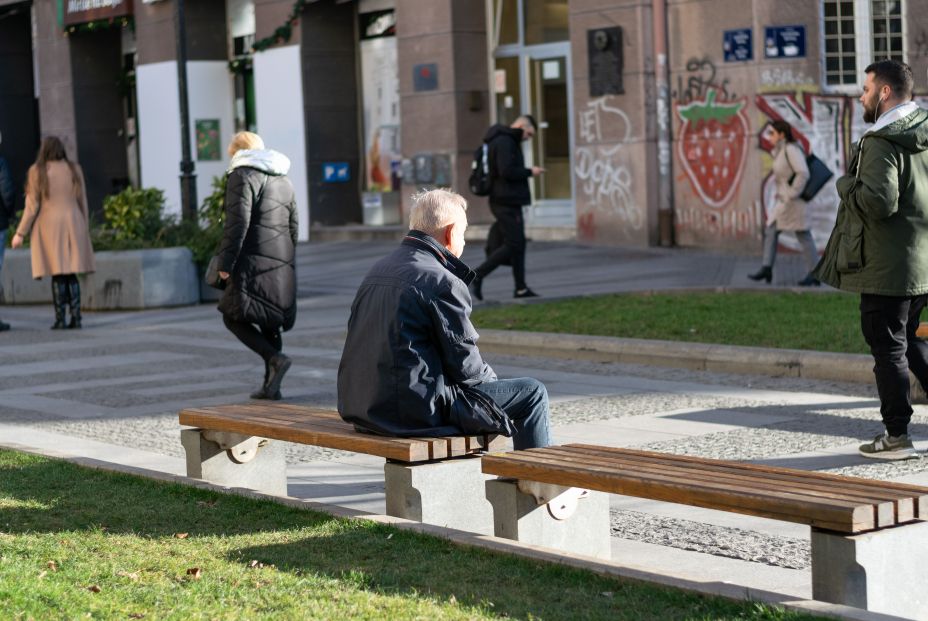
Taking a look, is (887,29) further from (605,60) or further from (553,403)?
(553,403)

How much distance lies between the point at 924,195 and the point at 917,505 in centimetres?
327

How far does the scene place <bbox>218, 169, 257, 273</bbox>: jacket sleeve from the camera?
1016 centimetres

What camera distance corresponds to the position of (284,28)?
86.7 ft

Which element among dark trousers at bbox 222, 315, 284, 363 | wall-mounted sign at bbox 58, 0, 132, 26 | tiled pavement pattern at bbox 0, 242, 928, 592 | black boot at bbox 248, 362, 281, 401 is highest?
wall-mounted sign at bbox 58, 0, 132, 26

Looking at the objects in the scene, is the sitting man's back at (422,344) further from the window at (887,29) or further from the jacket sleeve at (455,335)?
the window at (887,29)

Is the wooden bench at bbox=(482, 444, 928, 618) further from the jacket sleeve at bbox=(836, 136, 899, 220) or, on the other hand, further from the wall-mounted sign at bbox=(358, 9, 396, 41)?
the wall-mounted sign at bbox=(358, 9, 396, 41)

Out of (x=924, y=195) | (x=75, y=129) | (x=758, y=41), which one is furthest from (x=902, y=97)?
(x=75, y=129)

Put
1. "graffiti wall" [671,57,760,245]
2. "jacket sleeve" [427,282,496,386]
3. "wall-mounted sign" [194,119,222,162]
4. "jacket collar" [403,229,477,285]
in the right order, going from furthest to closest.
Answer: "wall-mounted sign" [194,119,222,162] → "graffiti wall" [671,57,760,245] → "jacket collar" [403,229,477,285] → "jacket sleeve" [427,282,496,386]

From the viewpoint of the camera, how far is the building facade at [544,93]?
19.4 meters

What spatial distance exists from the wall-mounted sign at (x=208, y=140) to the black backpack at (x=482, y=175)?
1452 centimetres

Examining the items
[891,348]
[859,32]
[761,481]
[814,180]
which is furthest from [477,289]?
[761,481]

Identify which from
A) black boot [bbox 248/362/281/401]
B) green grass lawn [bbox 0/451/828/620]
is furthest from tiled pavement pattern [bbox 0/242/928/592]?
green grass lawn [bbox 0/451/828/620]

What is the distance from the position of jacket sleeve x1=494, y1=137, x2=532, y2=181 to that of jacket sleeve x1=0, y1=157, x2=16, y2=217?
480cm

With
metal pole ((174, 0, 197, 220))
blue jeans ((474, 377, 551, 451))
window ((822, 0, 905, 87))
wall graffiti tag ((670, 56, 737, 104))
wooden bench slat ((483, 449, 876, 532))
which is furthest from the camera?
wall graffiti tag ((670, 56, 737, 104))
